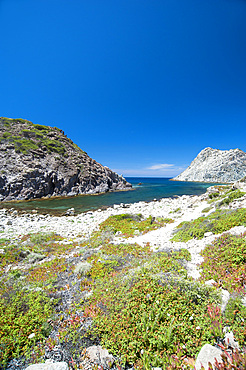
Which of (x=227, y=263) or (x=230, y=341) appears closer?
(x=230, y=341)

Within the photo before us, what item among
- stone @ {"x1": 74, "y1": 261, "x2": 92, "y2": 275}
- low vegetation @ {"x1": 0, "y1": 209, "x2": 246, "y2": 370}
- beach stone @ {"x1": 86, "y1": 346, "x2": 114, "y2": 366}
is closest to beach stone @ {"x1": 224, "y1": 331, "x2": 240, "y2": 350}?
low vegetation @ {"x1": 0, "y1": 209, "x2": 246, "y2": 370}

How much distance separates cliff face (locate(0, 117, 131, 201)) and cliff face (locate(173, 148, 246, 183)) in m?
83.8

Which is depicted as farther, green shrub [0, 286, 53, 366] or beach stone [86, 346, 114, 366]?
green shrub [0, 286, 53, 366]

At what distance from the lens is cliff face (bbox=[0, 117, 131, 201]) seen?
139 ft

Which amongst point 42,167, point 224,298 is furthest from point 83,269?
point 42,167

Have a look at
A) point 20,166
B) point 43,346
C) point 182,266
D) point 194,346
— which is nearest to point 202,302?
point 194,346

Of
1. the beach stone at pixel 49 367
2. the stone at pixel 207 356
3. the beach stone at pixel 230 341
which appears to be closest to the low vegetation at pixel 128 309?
the beach stone at pixel 230 341

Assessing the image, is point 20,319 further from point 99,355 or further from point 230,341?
point 230,341

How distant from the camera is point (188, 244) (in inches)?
385

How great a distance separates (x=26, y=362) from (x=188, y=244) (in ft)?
29.7

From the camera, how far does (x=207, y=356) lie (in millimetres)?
3207

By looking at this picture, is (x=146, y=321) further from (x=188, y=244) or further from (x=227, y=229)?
(x=227, y=229)

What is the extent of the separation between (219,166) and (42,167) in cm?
11748

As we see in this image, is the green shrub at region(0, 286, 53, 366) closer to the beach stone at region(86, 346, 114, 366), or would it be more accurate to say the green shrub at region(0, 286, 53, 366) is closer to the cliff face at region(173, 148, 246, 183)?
the beach stone at region(86, 346, 114, 366)
